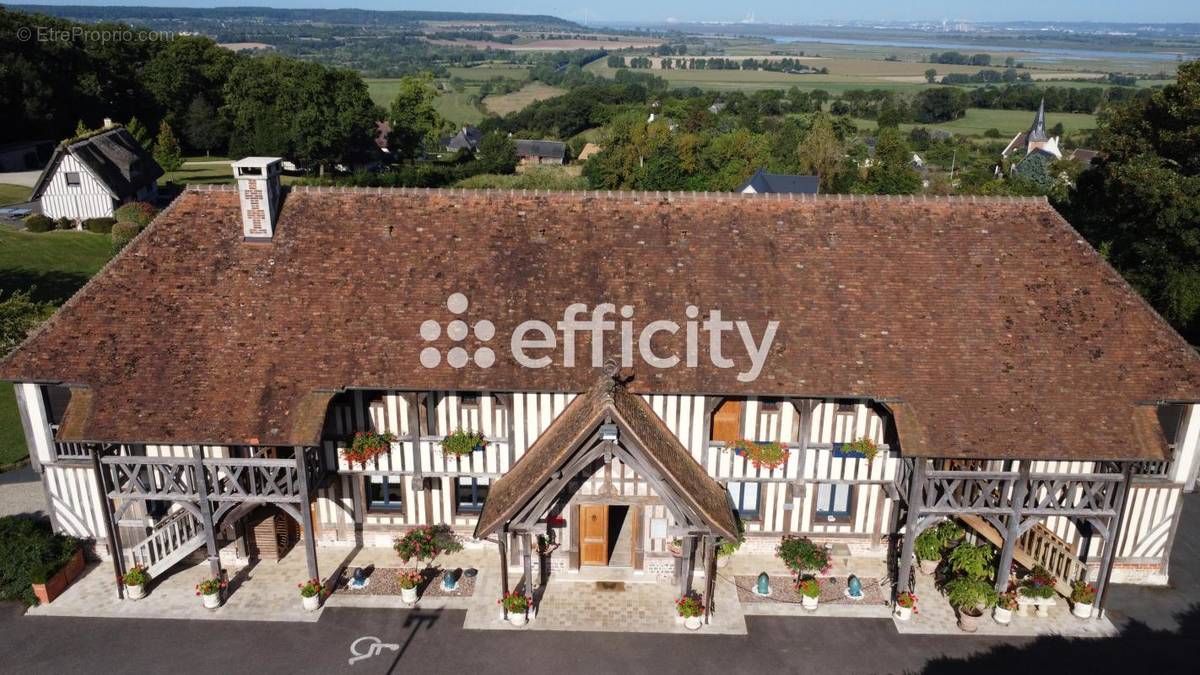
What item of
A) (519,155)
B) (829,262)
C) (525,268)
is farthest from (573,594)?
(519,155)

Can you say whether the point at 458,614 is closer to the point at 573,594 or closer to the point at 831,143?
the point at 573,594

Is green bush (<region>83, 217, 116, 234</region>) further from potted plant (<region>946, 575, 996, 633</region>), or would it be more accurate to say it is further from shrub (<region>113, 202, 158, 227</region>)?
potted plant (<region>946, 575, 996, 633</region>)

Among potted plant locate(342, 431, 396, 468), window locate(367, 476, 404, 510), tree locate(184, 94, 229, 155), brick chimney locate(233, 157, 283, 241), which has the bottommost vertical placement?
window locate(367, 476, 404, 510)

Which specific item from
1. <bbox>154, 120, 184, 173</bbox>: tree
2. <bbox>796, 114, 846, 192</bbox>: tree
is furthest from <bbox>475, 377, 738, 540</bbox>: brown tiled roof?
<bbox>154, 120, 184, 173</bbox>: tree

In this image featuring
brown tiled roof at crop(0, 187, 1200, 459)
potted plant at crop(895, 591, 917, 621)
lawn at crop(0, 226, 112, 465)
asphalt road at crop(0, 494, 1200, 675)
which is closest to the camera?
asphalt road at crop(0, 494, 1200, 675)

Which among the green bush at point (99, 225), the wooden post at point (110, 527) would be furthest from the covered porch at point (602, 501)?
the green bush at point (99, 225)

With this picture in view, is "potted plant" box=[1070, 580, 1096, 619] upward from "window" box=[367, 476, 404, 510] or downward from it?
downward

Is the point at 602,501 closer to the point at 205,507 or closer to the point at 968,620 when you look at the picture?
the point at 968,620
